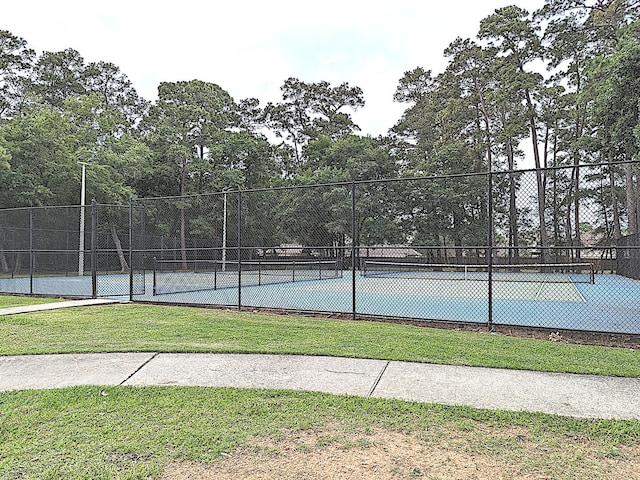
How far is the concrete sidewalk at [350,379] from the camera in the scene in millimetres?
3693

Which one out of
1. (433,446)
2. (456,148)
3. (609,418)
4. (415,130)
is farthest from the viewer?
(415,130)

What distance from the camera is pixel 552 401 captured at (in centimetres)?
367

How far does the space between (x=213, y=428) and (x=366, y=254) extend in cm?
1925

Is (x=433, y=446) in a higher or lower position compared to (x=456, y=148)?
lower

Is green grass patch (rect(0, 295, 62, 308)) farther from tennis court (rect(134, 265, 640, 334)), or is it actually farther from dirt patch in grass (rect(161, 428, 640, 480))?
dirt patch in grass (rect(161, 428, 640, 480))

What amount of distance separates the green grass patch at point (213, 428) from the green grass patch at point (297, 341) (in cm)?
147

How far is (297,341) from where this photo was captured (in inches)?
232

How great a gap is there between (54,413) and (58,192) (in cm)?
2603

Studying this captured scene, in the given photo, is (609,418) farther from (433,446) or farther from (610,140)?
(610,140)

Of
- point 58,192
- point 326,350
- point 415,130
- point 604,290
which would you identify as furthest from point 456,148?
point 326,350

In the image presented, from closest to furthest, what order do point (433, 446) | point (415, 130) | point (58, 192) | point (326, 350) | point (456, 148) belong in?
point (433, 446)
point (326, 350)
point (58, 192)
point (456, 148)
point (415, 130)

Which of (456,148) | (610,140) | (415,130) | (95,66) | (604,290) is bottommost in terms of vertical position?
(604,290)

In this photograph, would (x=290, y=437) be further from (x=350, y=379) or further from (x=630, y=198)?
(x=630, y=198)

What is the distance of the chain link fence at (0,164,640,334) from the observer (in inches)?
428
